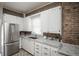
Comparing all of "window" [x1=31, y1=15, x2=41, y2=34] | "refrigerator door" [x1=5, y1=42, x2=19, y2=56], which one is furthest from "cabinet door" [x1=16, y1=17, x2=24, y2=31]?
"refrigerator door" [x1=5, y1=42, x2=19, y2=56]

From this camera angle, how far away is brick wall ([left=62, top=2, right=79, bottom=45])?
1891mm

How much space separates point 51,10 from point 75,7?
2.74 feet

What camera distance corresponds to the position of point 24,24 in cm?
422

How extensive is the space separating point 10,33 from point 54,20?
1.90m

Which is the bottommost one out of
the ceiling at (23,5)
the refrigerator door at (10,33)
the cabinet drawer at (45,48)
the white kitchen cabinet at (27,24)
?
the cabinet drawer at (45,48)

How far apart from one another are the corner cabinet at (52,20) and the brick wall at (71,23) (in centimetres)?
19

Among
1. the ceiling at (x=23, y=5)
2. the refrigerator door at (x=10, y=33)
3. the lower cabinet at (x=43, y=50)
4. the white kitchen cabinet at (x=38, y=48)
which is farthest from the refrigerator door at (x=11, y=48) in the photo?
the ceiling at (x=23, y=5)

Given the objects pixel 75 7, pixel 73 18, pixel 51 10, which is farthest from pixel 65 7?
pixel 51 10

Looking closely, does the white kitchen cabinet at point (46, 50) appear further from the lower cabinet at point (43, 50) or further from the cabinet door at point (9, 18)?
the cabinet door at point (9, 18)

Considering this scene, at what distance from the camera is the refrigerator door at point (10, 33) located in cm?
286

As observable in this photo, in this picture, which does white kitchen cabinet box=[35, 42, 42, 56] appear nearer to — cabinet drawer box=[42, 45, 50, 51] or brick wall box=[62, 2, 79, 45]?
cabinet drawer box=[42, 45, 50, 51]

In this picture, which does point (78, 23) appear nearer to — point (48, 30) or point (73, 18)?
point (73, 18)

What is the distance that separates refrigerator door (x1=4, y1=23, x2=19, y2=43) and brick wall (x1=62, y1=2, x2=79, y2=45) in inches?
83.8

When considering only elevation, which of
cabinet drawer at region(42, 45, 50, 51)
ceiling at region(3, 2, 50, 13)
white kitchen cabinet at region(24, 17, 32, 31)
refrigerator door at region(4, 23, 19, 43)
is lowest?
cabinet drawer at region(42, 45, 50, 51)
